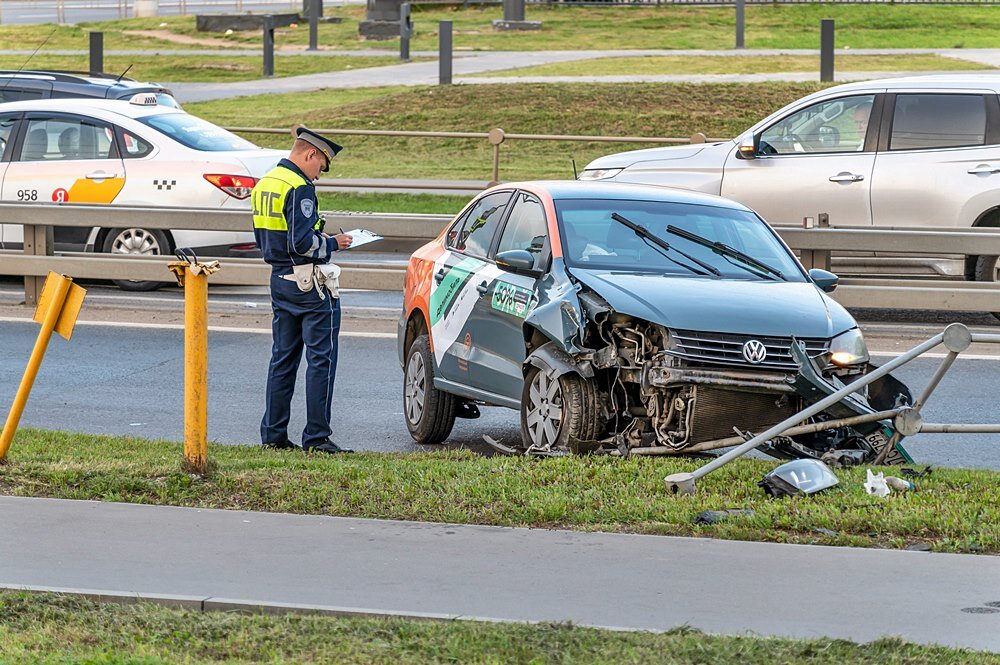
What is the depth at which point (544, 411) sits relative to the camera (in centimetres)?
842

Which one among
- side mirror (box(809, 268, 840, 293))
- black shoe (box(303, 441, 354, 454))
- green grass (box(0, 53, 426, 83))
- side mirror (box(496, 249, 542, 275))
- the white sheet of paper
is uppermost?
green grass (box(0, 53, 426, 83))

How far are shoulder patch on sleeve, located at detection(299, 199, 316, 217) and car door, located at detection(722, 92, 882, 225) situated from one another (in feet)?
22.2

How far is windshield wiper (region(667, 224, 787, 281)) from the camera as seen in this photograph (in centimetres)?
898

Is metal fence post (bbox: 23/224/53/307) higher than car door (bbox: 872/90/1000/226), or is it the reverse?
car door (bbox: 872/90/1000/226)

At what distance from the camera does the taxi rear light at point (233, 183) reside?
49.9 ft

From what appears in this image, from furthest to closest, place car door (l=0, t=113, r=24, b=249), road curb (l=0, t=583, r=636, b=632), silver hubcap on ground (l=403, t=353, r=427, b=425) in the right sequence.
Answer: car door (l=0, t=113, r=24, b=249), silver hubcap on ground (l=403, t=353, r=427, b=425), road curb (l=0, t=583, r=636, b=632)

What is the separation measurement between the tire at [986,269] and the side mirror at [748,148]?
2.29 meters

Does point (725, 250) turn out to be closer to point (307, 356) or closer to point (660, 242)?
point (660, 242)

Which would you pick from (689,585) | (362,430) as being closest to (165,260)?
(362,430)

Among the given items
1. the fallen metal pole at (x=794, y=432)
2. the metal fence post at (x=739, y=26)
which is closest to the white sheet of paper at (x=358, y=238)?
the fallen metal pole at (x=794, y=432)

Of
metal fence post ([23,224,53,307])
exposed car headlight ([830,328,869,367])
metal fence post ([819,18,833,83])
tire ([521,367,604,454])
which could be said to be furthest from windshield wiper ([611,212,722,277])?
metal fence post ([819,18,833,83])

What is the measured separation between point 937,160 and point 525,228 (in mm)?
6420

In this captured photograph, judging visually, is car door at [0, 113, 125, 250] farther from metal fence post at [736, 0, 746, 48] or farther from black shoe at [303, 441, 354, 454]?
metal fence post at [736, 0, 746, 48]

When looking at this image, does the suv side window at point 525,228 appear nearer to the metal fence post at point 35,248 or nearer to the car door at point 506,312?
the car door at point 506,312
